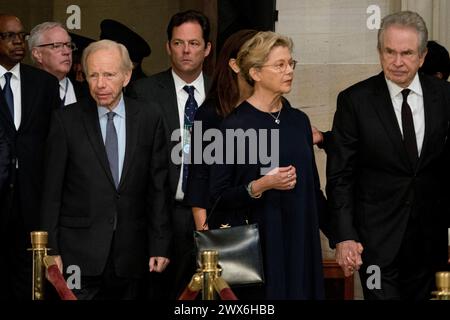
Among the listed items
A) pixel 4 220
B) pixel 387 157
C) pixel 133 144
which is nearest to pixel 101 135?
pixel 133 144

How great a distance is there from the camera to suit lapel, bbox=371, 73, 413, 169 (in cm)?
939

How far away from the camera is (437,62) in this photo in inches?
428

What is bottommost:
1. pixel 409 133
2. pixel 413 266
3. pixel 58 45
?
pixel 413 266

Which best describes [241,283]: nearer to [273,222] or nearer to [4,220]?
[273,222]

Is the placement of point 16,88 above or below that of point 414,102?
above

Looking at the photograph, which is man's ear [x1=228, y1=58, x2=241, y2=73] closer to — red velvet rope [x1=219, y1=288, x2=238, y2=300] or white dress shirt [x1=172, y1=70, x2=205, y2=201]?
white dress shirt [x1=172, y1=70, x2=205, y2=201]

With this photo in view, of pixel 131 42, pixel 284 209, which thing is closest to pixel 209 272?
pixel 284 209

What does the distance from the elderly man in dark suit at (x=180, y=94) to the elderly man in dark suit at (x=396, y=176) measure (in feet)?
3.32

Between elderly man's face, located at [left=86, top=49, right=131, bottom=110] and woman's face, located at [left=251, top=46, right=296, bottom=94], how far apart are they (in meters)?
0.99

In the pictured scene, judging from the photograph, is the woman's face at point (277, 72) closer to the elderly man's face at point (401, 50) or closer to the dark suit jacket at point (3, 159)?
the elderly man's face at point (401, 50)

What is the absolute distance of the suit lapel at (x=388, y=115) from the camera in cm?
939

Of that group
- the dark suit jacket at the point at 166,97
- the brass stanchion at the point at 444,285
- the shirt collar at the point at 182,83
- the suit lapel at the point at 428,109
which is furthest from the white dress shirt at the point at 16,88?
the brass stanchion at the point at 444,285

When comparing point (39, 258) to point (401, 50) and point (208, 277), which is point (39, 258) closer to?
point (208, 277)

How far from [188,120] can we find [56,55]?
1482mm
